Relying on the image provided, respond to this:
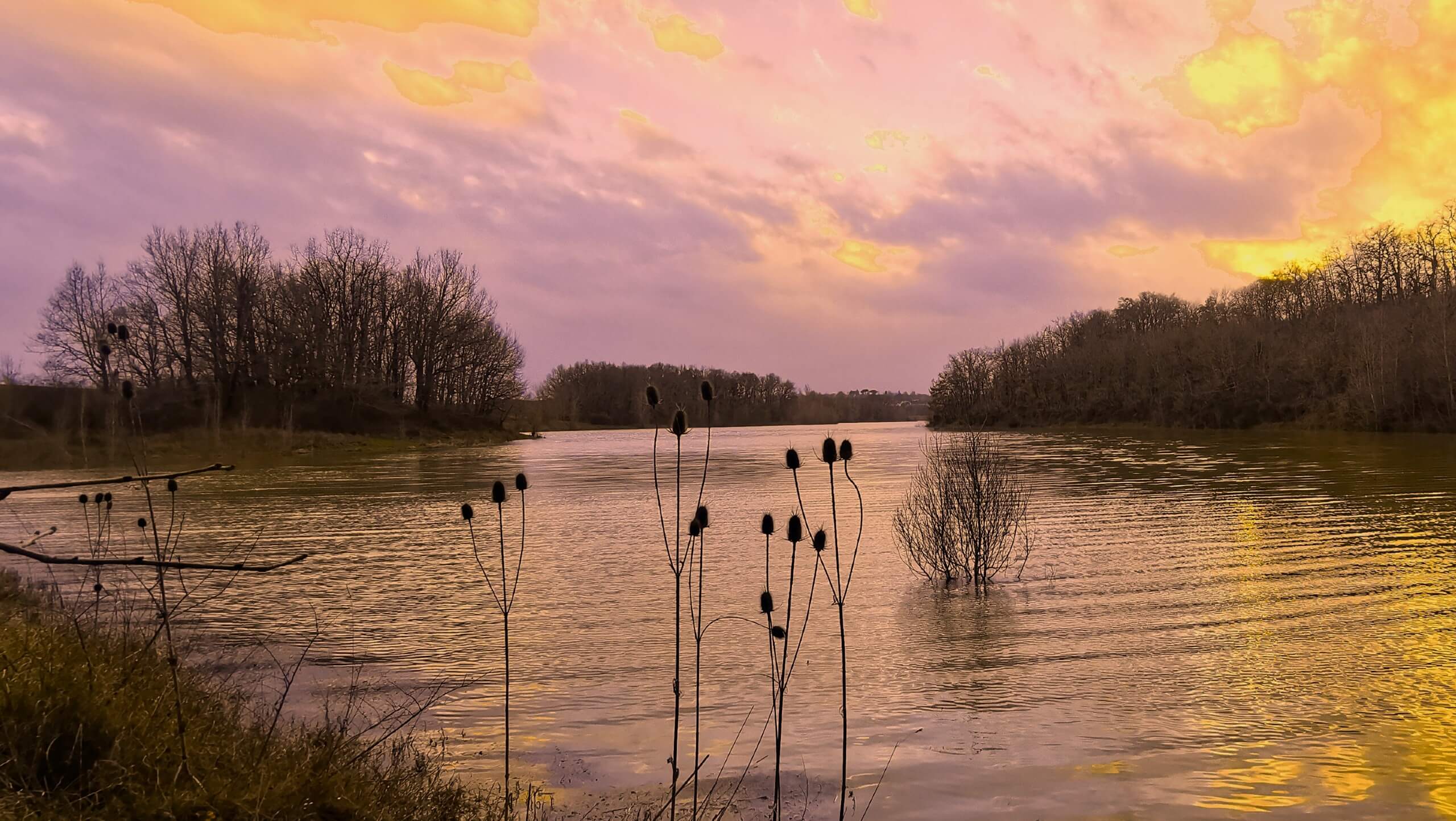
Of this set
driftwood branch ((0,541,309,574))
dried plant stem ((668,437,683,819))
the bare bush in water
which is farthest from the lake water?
driftwood branch ((0,541,309,574))

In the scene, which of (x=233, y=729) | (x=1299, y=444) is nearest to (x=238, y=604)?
(x=233, y=729)

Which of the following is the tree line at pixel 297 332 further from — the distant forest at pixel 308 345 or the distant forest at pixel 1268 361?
the distant forest at pixel 1268 361

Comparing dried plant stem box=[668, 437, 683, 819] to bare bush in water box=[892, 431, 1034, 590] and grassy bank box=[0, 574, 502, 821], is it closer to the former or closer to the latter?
grassy bank box=[0, 574, 502, 821]

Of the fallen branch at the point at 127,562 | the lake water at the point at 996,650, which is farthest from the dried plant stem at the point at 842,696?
the fallen branch at the point at 127,562

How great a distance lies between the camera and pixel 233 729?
6566 mm

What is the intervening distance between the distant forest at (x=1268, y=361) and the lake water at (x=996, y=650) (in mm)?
52239

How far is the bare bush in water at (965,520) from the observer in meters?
16.8

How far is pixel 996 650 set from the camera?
463 inches

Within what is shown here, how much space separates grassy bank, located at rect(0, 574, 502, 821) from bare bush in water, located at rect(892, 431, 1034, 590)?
11543mm

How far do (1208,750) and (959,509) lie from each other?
30.3ft

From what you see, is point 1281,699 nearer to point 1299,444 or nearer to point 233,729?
point 233,729

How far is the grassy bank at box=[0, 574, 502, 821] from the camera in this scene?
171 inches

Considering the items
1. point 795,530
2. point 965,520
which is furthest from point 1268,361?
point 795,530

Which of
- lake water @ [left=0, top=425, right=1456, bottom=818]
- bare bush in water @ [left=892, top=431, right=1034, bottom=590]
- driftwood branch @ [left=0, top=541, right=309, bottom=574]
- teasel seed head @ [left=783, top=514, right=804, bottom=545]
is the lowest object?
lake water @ [left=0, top=425, right=1456, bottom=818]
